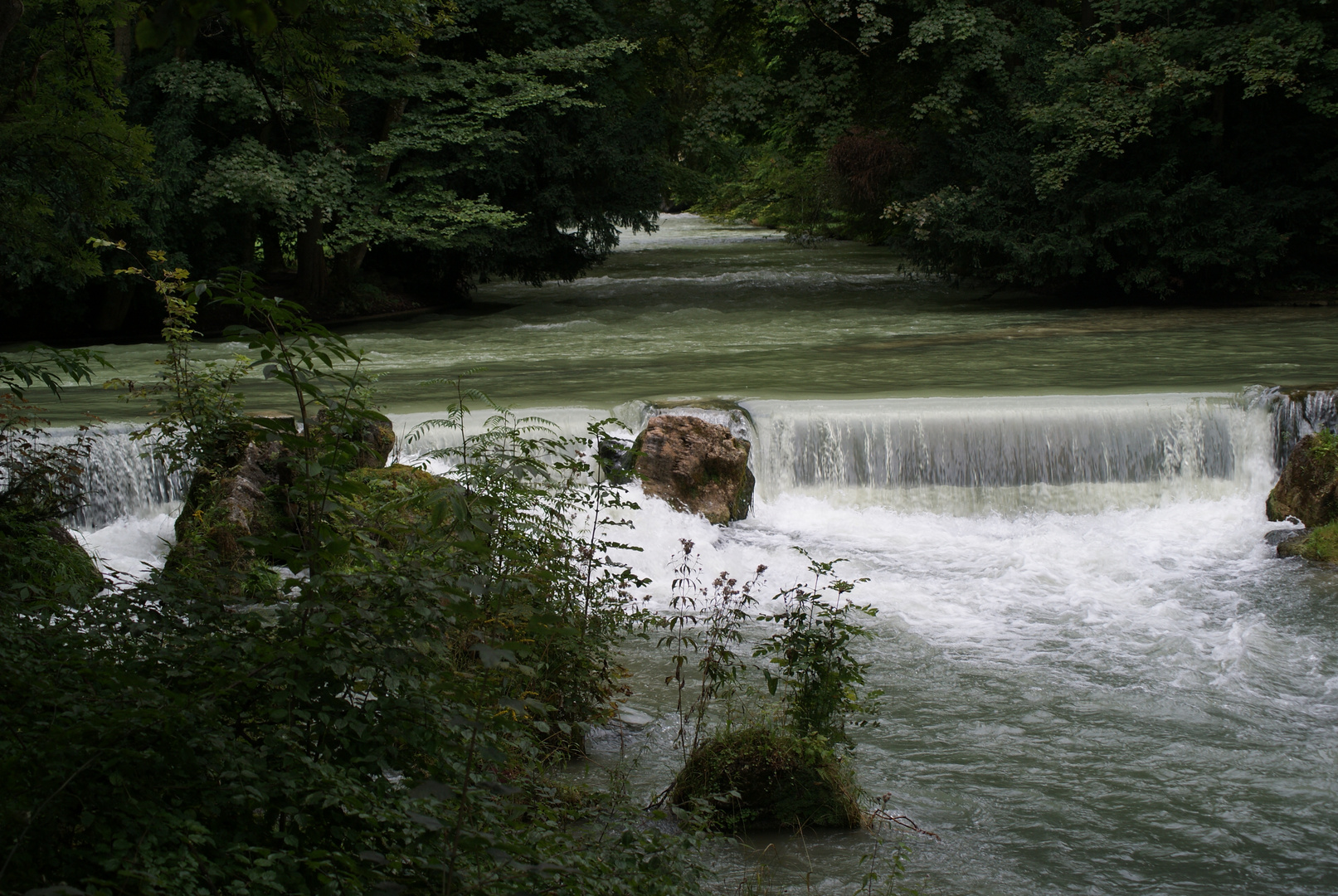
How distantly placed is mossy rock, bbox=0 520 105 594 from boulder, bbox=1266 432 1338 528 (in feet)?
31.3

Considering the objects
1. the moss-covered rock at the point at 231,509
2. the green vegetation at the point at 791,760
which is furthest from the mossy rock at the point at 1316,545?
the moss-covered rock at the point at 231,509

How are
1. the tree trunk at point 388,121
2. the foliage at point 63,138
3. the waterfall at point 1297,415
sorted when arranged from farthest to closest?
1. the tree trunk at point 388,121
2. the waterfall at point 1297,415
3. the foliage at point 63,138

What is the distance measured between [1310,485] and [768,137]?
1557cm

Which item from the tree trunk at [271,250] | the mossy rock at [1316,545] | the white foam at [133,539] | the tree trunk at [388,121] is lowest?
the mossy rock at [1316,545]

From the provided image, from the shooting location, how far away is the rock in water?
34.2ft

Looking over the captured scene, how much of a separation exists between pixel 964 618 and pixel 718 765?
12.1 ft

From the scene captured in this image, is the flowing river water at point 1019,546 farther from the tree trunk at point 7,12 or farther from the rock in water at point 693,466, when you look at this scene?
the tree trunk at point 7,12

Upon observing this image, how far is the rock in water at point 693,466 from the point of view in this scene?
10.4 m

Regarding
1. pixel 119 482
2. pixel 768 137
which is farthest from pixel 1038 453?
pixel 768 137

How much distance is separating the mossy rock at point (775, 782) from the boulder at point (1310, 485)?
690 centimetres

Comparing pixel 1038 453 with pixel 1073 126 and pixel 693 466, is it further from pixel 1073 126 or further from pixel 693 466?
pixel 1073 126

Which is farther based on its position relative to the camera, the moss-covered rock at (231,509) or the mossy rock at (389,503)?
the moss-covered rock at (231,509)

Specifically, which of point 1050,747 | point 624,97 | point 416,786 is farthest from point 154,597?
point 624,97

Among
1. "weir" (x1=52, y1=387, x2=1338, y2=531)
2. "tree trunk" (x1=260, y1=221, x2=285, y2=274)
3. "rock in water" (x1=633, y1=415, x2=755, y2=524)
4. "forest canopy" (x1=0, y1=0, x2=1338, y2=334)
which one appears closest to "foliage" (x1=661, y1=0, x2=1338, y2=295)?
"forest canopy" (x1=0, y1=0, x2=1338, y2=334)
